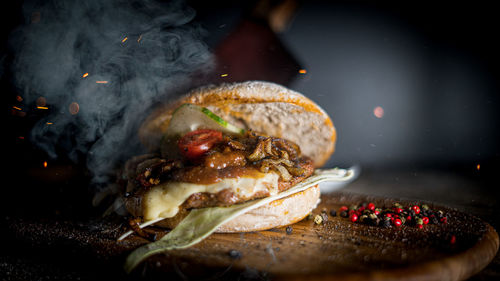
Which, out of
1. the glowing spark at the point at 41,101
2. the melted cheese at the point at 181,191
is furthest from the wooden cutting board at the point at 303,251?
the glowing spark at the point at 41,101

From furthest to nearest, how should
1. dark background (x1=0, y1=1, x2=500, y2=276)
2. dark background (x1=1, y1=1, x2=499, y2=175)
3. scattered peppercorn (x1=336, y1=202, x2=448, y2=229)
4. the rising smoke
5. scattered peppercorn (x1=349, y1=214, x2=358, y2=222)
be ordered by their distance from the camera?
dark background (x1=1, y1=1, x2=499, y2=175) → dark background (x1=0, y1=1, x2=500, y2=276) → the rising smoke → scattered peppercorn (x1=349, y1=214, x2=358, y2=222) → scattered peppercorn (x1=336, y1=202, x2=448, y2=229)

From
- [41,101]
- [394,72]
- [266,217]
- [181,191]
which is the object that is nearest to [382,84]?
[394,72]

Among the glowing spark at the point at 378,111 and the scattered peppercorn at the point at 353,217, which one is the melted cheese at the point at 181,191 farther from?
the glowing spark at the point at 378,111

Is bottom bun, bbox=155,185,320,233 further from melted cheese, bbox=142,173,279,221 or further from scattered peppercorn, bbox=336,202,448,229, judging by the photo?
scattered peppercorn, bbox=336,202,448,229

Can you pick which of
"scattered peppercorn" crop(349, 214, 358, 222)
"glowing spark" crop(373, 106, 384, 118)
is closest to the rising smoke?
"scattered peppercorn" crop(349, 214, 358, 222)

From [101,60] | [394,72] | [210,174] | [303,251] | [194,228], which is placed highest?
[394,72]

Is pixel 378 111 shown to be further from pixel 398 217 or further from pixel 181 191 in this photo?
pixel 181 191
